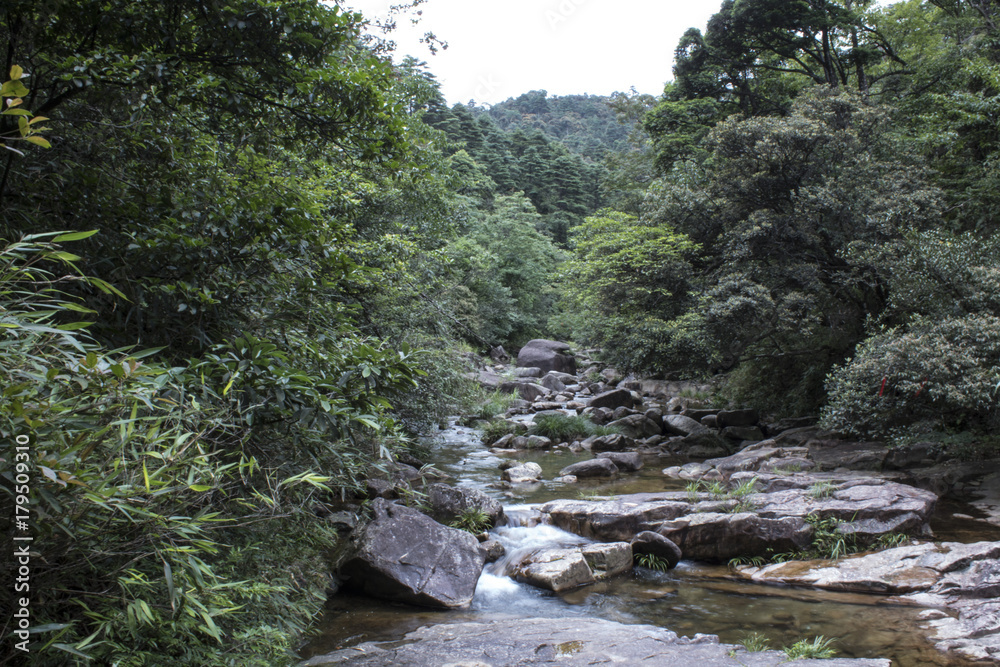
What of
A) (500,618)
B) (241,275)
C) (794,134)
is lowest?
A: (500,618)

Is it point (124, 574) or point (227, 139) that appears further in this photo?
point (227, 139)

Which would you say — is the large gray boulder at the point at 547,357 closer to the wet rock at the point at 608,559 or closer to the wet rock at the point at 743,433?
the wet rock at the point at 743,433

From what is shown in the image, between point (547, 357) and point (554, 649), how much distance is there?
22.7 m

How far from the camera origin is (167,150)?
3928 mm

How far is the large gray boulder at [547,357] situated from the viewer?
2688 cm

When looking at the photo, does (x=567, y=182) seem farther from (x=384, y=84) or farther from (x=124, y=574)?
(x=124, y=574)

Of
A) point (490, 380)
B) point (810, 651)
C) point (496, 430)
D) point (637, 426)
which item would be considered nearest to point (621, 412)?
point (637, 426)

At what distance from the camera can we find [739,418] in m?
15.7

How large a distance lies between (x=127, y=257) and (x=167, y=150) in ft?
2.97

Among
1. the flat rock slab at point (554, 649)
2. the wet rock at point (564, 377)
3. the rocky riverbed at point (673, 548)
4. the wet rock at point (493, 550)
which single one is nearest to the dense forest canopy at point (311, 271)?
the flat rock slab at point (554, 649)

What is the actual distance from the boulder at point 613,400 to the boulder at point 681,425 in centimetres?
262

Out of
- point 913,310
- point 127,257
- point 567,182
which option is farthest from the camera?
point 567,182

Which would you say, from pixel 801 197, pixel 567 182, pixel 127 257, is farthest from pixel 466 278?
pixel 567 182

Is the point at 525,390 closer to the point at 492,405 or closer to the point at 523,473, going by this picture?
the point at 492,405
